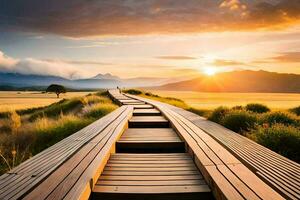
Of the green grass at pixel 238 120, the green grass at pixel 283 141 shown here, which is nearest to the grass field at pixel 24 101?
the green grass at pixel 238 120

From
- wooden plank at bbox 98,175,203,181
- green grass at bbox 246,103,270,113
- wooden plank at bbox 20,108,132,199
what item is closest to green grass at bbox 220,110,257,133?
wooden plank at bbox 98,175,203,181

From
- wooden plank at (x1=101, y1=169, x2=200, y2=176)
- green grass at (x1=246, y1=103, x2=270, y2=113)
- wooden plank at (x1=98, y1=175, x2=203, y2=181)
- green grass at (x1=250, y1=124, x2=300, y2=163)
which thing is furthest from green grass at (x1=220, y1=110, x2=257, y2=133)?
green grass at (x1=246, y1=103, x2=270, y2=113)

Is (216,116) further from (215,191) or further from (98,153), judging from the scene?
(215,191)

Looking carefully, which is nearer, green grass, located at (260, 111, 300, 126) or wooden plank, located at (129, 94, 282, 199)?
wooden plank, located at (129, 94, 282, 199)

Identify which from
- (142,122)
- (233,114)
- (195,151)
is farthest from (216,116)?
(195,151)

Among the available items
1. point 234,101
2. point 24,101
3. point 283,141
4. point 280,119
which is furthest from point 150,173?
point 24,101

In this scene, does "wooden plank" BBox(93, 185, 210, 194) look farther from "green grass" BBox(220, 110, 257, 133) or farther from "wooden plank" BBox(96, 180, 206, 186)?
"green grass" BBox(220, 110, 257, 133)

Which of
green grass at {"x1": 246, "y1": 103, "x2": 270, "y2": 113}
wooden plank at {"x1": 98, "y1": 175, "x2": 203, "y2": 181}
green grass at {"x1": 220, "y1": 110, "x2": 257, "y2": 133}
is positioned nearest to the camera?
wooden plank at {"x1": 98, "y1": 175, "x2": 203, "y2": 181}

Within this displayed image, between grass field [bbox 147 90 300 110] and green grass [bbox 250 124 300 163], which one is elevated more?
green grass [bbox 250 124 300 163]

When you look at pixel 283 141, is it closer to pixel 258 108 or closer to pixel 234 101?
pixel 258 108

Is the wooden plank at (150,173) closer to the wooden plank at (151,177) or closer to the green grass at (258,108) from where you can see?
the wooden plank at (151,177)

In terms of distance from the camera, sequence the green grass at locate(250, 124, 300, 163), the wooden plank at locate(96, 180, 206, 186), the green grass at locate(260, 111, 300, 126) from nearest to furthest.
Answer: the wooden plank at locate(96, 180, 206, 186) → the green grass at locate(250, 124, 300, 163) → the green grass at locate(260, 111, 300, 126)

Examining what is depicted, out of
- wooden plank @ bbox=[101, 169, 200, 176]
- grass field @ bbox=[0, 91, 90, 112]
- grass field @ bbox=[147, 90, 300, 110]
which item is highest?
wooden plank @ bbox=[101, 169, 200, 176]

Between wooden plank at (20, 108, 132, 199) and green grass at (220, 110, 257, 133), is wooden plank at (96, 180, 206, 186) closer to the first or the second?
wooden plank at (20, 108, 132, 199)
